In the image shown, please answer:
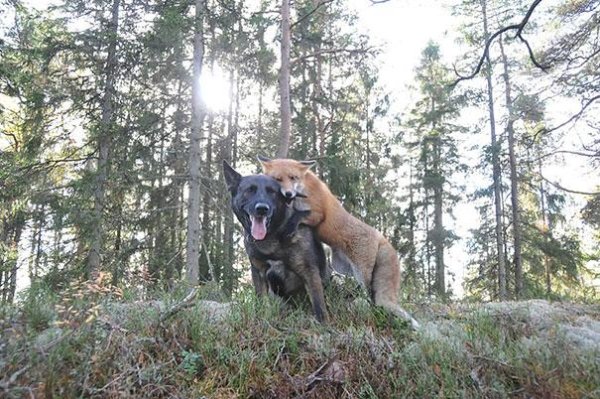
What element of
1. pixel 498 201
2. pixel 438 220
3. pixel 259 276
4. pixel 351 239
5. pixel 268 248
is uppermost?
pixel 498 201

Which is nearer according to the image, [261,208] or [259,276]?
[261,208]

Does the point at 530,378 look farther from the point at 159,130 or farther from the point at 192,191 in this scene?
the point at 159,130

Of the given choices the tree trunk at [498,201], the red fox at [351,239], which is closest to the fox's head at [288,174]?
the red fox at [351,239]

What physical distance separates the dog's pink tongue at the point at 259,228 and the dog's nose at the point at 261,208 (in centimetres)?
8

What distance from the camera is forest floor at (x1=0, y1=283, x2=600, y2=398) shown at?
12.3ft

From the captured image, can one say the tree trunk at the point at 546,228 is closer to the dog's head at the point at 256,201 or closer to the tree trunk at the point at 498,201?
the tree trunk at the point at 498,201

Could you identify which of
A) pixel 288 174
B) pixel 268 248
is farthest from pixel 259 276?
pixel 288 174

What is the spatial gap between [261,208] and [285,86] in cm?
1096

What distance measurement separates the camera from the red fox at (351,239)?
20.2ft

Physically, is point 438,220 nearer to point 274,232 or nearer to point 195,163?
point 195,163

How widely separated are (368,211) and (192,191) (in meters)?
7.40

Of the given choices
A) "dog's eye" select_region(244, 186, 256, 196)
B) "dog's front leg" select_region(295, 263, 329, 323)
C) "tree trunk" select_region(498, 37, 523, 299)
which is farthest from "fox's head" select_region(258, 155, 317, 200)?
"tree trunk" select_region(498, 37, 523, 299)

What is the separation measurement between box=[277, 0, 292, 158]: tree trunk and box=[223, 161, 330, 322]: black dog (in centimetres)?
933

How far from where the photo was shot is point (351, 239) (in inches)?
249
